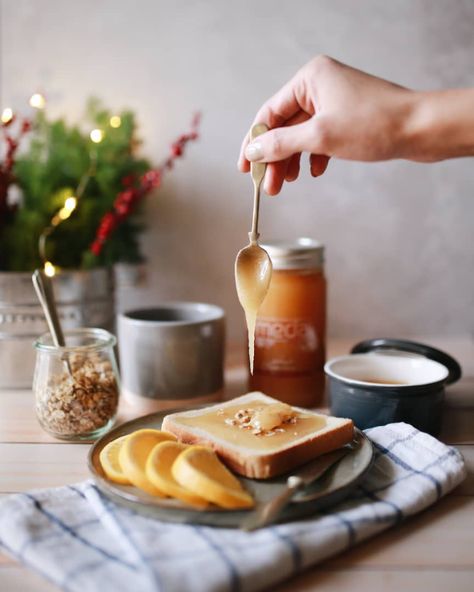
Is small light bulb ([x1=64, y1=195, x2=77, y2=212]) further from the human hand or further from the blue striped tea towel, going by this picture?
the blue striped tea towel

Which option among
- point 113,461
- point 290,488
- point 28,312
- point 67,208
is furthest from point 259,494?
point 67,208

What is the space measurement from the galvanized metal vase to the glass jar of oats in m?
0.17

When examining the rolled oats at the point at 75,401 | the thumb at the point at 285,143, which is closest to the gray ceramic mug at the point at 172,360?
the rolled oats at the point at 75,401

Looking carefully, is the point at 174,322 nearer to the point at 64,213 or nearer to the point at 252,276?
the point at 252,276

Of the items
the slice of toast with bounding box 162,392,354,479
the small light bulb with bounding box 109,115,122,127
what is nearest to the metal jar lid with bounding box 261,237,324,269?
the slice of toast with bounding box 162,392,354,479

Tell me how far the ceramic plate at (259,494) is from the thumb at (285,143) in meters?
0.38

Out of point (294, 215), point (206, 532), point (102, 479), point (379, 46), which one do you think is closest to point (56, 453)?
point (102, 479)

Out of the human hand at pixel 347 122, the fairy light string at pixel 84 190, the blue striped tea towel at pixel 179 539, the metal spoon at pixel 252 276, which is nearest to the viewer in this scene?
the blue striped tea towel at pixel 179 539

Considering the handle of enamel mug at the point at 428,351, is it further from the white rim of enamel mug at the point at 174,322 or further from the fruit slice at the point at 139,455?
the fruit slice at the point at 139,455

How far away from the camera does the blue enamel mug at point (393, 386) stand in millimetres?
916

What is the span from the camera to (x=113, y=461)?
0.78 metres

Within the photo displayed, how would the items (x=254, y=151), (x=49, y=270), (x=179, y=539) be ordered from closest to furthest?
(x=179, y=539) → (x=254, y=151) → (x=49, y=270)

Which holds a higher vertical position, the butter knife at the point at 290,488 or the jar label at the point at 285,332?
the jar label at the point at 285,332

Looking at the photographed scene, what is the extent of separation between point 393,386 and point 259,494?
0.27 metres
